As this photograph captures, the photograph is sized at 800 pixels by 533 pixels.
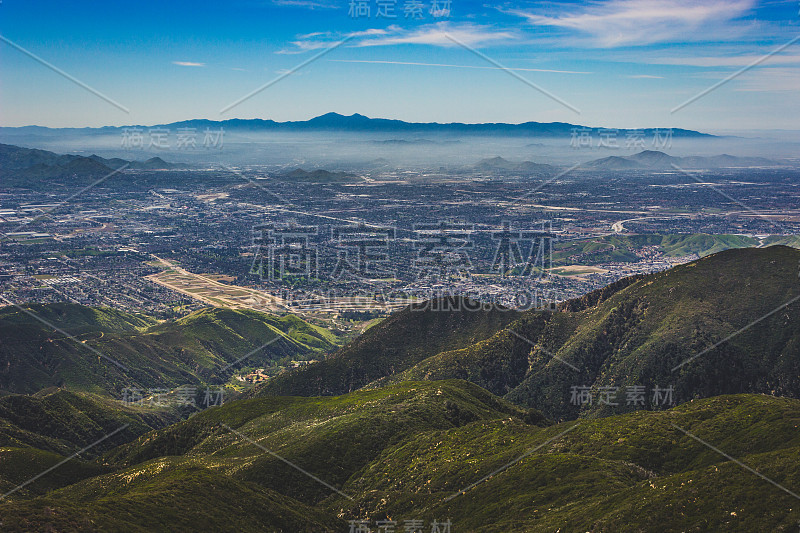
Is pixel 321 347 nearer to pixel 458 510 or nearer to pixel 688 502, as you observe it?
pixel 458 510

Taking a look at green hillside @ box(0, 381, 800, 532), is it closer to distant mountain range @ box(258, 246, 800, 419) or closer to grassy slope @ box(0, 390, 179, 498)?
grassy slope @ box(0, 390, 179, 498)

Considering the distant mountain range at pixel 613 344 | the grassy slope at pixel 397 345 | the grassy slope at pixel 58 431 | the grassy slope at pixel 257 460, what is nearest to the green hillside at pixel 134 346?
the grassy slope at pixel 58 431

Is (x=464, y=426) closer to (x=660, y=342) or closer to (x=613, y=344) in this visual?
(x=660, y=342)

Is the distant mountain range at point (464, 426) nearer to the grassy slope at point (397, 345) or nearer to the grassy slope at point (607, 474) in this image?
the grassy slope at point (607, 474)

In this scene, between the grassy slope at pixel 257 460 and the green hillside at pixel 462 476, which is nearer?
the green hillside at pixel 462 476

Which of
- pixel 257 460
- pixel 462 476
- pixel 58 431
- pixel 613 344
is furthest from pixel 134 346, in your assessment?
pixel 462 476

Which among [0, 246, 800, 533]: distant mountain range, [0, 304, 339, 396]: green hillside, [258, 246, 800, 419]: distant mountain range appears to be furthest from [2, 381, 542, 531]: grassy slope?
[0, 304, 339, 396]: green hillside

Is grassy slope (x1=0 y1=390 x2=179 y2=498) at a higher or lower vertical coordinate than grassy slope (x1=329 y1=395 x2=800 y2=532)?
lower

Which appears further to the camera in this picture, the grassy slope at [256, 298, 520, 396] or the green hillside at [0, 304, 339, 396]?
the green hillside at [0, 304, 339, 396]

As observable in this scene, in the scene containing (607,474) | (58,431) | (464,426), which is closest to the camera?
(607,474)

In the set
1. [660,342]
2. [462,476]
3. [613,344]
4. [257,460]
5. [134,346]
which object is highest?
[660,342]

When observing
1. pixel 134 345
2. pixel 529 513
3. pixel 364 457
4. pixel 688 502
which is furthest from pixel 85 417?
pixel 688 502
